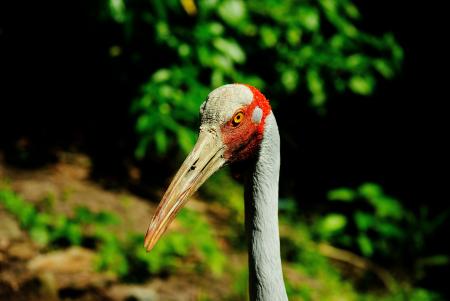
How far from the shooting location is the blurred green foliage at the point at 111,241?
4246 mm

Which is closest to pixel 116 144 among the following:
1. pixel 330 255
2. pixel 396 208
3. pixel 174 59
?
pixel 174 59

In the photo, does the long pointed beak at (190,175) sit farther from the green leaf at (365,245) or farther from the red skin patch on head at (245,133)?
the green leaf at (365,245)

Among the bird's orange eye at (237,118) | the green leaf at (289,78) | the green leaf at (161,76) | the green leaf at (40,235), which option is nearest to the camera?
the bird's orange eye at (237,118)

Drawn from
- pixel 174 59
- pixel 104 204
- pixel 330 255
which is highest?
pixel 174 59

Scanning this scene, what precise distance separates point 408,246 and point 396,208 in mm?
429

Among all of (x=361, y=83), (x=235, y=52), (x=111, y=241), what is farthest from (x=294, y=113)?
(x=111, y=241)

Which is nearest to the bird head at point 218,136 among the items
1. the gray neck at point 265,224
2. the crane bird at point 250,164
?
the crane bird at point 250,164

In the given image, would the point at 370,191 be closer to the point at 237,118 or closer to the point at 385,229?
the point at 385,229

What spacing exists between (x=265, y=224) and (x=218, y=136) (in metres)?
0.44

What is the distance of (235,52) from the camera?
4.64m

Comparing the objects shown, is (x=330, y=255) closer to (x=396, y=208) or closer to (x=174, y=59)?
(x=396, y=208)

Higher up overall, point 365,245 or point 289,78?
point 289,78

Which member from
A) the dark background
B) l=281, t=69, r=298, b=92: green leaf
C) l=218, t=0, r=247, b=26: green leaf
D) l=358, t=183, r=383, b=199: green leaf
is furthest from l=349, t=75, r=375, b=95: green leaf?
l=218, t=0, r=247, b=26: green leaf

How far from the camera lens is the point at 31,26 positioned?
560 centimetres
